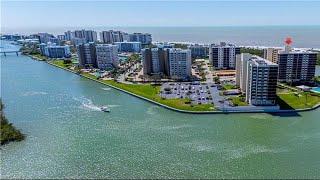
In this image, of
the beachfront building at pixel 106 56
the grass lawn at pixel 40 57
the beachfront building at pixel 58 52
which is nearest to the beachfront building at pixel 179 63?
the beachfront building at pixel 106 56

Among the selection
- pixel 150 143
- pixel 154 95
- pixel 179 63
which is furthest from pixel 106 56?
pixel 150 143

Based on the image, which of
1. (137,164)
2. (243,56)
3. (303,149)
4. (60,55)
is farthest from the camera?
(60,55)

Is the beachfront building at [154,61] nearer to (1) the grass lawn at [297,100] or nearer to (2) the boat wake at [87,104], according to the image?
(2) the boat wake at [87,104]

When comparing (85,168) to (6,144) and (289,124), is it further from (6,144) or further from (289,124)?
(289,124)

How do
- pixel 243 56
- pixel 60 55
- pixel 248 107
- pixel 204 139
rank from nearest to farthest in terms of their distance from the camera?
pixel 204 139
pixel 248 107
pixel 243 56
pixel 60 55

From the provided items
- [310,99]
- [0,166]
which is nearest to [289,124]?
[310,99]

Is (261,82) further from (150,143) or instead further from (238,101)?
(150,143)
